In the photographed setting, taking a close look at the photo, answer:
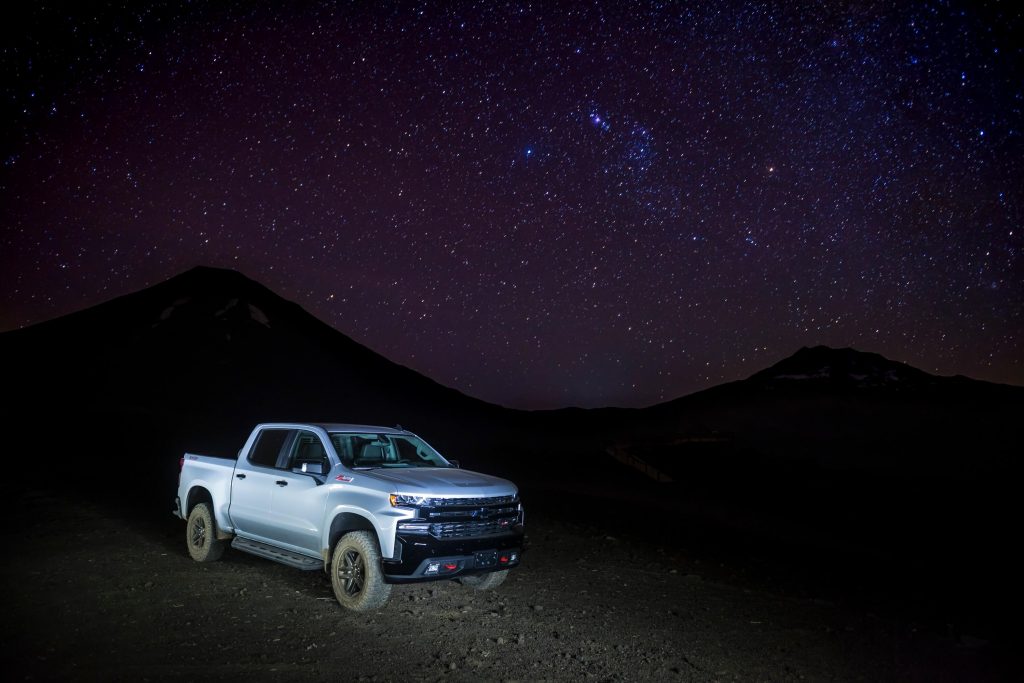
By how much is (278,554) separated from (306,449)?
4.26ft

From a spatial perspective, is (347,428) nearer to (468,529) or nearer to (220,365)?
(468,529)

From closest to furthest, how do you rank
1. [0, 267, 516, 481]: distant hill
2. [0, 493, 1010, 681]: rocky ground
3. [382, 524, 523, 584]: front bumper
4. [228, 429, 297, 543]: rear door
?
[0, 493, 1010, 681]: rocky ground < [382, 524, 523, 584]: front bumper < [228, 429, 297, 543]: rear door < [0, 267, 516, 481]: distant hill

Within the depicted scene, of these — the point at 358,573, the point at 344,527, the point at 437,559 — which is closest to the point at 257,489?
the point at 344,527

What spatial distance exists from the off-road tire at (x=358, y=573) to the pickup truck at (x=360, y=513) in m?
0.01

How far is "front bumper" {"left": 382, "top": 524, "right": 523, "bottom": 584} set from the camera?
21.6 feet

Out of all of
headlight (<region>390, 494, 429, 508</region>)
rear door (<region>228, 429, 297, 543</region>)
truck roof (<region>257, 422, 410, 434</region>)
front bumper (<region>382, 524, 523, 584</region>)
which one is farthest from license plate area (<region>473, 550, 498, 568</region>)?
rear door (<region>228, 429, 297, 543</region>)

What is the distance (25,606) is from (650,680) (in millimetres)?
6040

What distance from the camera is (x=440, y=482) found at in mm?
6977

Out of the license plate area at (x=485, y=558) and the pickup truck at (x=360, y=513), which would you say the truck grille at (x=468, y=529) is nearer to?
the pickup truck at (x=360, y=513)

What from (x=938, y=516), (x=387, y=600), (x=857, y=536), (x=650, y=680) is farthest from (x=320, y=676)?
(x=938, y=516)

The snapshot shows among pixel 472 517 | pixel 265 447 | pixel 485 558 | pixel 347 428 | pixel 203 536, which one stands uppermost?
pixel 347 428

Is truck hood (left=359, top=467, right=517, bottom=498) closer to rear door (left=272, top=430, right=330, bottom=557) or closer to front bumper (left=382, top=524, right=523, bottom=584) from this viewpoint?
front bumper (left=382, top=524, right=523, bottom=584)

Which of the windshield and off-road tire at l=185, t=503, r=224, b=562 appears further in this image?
off-road tire at l=185, t=503, r=224, b=562

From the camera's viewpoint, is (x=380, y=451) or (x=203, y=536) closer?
(x=380, y=451)
